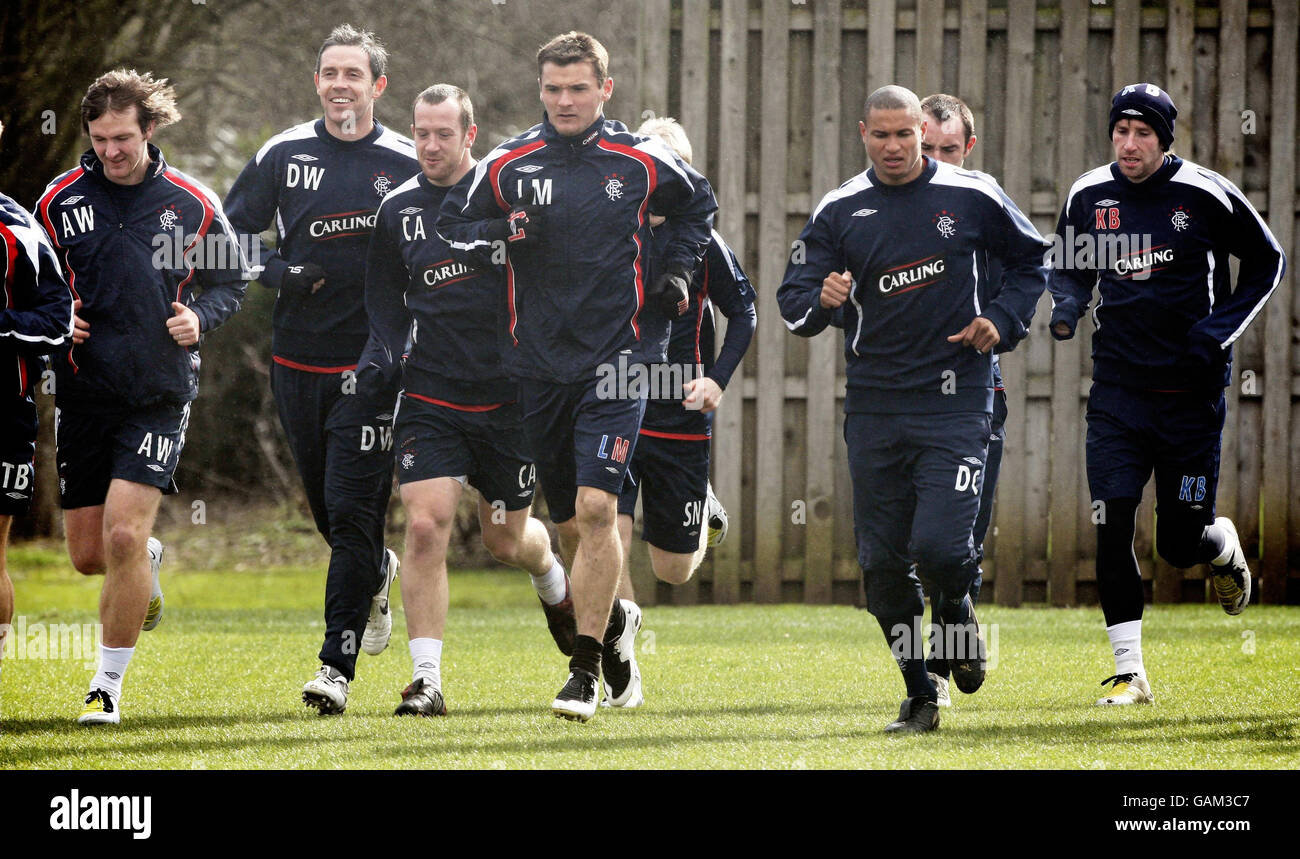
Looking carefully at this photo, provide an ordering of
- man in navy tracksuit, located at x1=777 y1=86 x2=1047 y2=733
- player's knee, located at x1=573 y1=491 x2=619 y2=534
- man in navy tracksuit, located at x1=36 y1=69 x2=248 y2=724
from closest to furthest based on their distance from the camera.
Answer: man in navy tracksuit, located at x1=777 y1=86 x2=1047 y2=733, player's knee, located at x1=573 y1=491 x2=619 y2=534, man in navy tracksuit, located at x1=36 y1=69 x2=248 y2=724

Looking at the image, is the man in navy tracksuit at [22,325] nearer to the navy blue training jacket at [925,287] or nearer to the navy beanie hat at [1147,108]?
the navy blue training jacket at [925,287]

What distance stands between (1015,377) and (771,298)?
1593 millimetres

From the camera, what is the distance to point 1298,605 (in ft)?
31.8

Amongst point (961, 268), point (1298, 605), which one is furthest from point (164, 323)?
point (1298, 605)

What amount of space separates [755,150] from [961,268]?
452 centimetres

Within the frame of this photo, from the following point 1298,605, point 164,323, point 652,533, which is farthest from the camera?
point 1298,605

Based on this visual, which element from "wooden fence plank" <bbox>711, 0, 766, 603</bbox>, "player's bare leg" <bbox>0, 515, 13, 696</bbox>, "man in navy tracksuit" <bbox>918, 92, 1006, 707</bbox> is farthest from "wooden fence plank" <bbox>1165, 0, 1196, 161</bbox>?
"player's bare leg" <bbox>0, 515, 13, 696</bbox>

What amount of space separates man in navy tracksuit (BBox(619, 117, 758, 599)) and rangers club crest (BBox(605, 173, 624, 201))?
30.6 inches

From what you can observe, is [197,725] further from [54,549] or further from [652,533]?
[54,549]

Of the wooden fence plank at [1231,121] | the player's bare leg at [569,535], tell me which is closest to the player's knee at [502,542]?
the player's bare leg at [569,535]

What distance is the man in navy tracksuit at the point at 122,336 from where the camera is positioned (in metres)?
5.92

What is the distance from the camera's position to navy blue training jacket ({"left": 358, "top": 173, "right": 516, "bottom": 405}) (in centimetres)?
618

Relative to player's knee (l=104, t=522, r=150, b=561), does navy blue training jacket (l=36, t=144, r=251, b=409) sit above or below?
above

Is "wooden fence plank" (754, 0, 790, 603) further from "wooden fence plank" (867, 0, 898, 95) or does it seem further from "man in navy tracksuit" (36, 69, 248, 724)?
"man in navy tracksuit" (36, 69, 248, 724)
